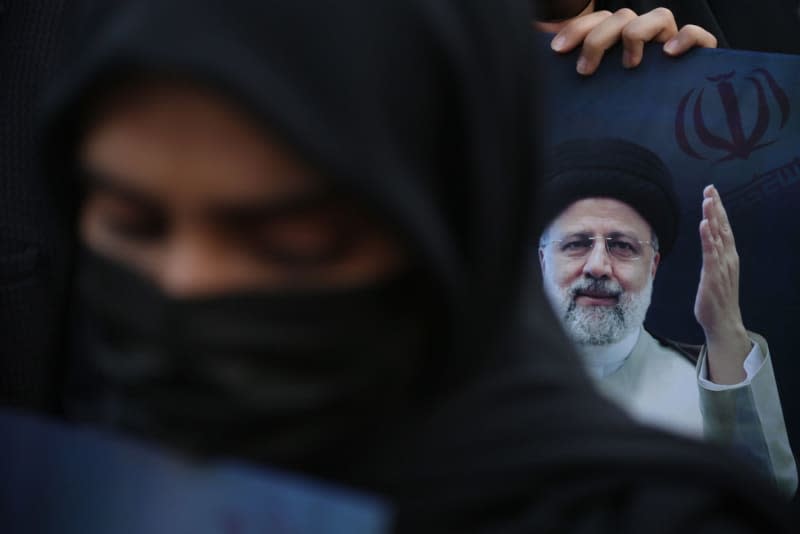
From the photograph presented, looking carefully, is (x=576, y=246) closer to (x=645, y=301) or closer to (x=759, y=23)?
(x=645, y=301)

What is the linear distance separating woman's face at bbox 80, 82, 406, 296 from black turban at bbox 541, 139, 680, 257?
3.26 feet

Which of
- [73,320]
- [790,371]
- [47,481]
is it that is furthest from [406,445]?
[790,371]

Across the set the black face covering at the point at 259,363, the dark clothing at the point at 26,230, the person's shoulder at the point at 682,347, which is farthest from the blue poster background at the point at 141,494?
the person's shoulder at the point at 682,347

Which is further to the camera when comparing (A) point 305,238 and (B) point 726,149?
(B) point 726,149

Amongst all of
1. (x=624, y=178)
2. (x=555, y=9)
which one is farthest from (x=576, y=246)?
(x=555, y=9)

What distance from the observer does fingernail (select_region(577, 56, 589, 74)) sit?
1.74 metres

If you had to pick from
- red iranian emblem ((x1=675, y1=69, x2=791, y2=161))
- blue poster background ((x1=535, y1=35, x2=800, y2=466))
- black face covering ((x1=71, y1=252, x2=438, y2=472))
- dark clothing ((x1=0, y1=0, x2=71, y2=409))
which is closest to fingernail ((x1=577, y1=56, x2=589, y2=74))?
blue poster background ((x1=535, y1=35, x2=800, y2=466))

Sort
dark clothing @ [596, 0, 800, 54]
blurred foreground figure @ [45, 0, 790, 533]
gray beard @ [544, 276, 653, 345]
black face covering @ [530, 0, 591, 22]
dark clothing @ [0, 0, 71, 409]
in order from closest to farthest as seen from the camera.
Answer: blurred foreground figure @ [45, 0, 790, 533]
dark clothing @ [0, 0, 71, 409]
gray beard @ [544, 276, 653, 345]
black face covering @ [530, 0, 591, 22]
dark clothing @ [596, 0, 800, 54]

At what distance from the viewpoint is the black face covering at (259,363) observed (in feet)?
2.45

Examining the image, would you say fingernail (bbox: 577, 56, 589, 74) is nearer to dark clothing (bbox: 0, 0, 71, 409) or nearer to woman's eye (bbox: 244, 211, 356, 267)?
dark clothing (bbox: 0, 0, 71, 409)

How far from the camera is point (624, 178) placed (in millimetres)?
1712

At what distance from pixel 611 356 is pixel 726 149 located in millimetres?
398

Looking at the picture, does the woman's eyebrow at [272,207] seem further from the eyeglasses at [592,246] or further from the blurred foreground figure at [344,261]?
the eyeglasses at [592,246]

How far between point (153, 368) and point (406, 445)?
23 cm
